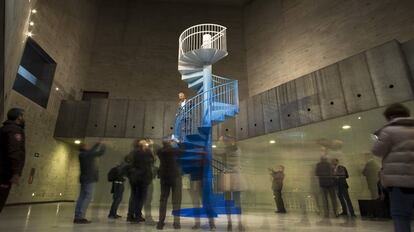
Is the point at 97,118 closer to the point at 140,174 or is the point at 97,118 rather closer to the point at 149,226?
the point at 140,174

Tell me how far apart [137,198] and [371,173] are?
537cm

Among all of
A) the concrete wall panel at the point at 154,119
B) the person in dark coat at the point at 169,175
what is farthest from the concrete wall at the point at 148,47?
the person in dark coat at the point at 169,175

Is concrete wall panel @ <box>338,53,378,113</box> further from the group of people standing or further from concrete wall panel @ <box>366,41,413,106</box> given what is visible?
the group of people standing

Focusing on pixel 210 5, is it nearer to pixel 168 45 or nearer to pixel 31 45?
pixel 168 45

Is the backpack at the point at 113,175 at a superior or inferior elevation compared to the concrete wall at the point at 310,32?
inferior

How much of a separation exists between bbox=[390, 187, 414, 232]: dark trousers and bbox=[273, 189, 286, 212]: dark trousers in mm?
4822

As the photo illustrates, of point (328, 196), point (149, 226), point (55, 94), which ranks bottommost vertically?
point (149, 226)

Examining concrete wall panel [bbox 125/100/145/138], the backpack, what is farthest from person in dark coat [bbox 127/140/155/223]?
concrete wall panel [bbox 125/100/145/138]

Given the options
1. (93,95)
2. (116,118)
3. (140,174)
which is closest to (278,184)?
(140,174)

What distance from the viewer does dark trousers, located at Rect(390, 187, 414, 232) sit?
5.83 feet

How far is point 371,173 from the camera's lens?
609 centimetres

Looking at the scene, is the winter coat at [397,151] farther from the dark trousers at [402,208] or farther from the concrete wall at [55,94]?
the concrete wall at [55,94]

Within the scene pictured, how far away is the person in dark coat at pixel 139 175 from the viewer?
3.84 m

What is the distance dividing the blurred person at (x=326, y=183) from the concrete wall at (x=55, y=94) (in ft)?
25.5
